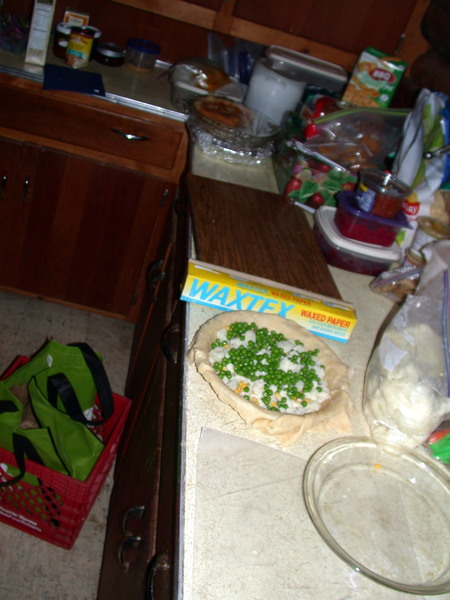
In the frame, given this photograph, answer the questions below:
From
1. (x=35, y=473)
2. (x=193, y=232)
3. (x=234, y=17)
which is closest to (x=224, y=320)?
(x=193, y=232)

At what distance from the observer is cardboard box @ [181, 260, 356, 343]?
103 cm

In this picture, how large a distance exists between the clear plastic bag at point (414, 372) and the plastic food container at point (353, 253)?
0.38 m

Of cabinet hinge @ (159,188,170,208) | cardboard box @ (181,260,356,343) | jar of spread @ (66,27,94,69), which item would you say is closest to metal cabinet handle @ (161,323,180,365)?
cardboard box @ (181,260,356,343)

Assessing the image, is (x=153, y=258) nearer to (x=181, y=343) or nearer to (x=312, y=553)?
(x=181, y=343)

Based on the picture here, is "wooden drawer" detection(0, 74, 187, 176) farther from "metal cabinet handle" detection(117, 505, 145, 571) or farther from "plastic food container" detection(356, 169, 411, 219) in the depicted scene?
"metal cabinet handle" detection(117, 505, 145, 571)

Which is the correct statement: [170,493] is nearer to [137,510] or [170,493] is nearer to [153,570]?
[153,570]

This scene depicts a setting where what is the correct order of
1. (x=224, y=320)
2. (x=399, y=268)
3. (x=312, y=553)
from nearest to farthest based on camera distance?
1. (x=312, y=553)
2. (x=224, y=320)
3. (x=399, y=268)

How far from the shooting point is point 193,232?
124 centimetres

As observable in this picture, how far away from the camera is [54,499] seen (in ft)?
4.60

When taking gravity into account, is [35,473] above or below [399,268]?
below

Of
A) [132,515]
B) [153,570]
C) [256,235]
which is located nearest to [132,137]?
[256,235]

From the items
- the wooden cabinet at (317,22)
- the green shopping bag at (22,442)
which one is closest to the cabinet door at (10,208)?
the wooden cabinet at (317,22)

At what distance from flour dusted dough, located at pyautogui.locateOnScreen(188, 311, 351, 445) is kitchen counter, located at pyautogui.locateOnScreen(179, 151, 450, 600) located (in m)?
0.02

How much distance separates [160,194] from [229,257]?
84 cm
